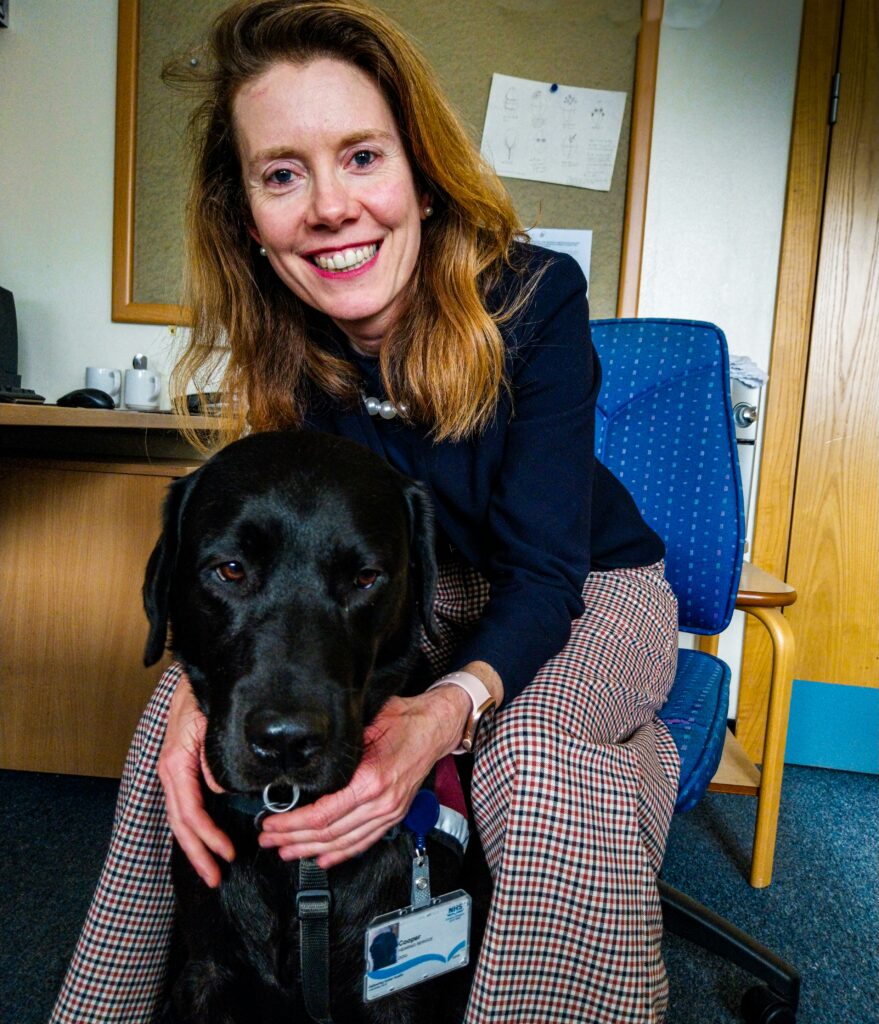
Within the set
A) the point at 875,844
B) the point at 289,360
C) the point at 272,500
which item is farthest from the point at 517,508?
the point at 875,844

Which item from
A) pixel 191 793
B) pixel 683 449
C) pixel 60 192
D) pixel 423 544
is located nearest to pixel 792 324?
pixel 683 449

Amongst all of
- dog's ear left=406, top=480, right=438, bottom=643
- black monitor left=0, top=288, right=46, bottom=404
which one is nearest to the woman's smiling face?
dog's ear left=406, top=480, right=438, bottom=643

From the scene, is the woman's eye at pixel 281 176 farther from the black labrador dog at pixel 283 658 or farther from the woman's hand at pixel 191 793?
the woman's hand at pixel 191 793

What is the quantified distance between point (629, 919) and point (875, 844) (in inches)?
55.1

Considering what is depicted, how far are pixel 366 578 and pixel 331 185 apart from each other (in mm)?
542

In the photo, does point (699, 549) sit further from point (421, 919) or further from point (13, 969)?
point (13, 969)

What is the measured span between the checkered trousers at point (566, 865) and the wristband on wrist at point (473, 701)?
3 cm

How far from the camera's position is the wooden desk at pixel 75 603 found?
1794 mm

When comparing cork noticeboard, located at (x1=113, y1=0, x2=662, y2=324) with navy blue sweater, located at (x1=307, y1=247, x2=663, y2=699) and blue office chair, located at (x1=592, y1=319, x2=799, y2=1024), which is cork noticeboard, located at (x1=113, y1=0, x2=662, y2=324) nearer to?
blue office chair, located at (x1=592, y1=319, x2=799, y2=1024)

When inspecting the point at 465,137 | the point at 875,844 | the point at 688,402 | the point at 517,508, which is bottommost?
the point at 875,844

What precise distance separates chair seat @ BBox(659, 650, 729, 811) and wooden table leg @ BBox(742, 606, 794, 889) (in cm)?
26

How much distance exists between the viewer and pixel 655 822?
33.2 inches

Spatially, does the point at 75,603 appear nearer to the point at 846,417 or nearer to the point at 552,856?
the point at 552,856

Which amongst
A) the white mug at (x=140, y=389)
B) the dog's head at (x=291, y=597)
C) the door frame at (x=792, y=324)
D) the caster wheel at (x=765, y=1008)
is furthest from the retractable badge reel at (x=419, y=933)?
the door frame at (x=792, y=324)
